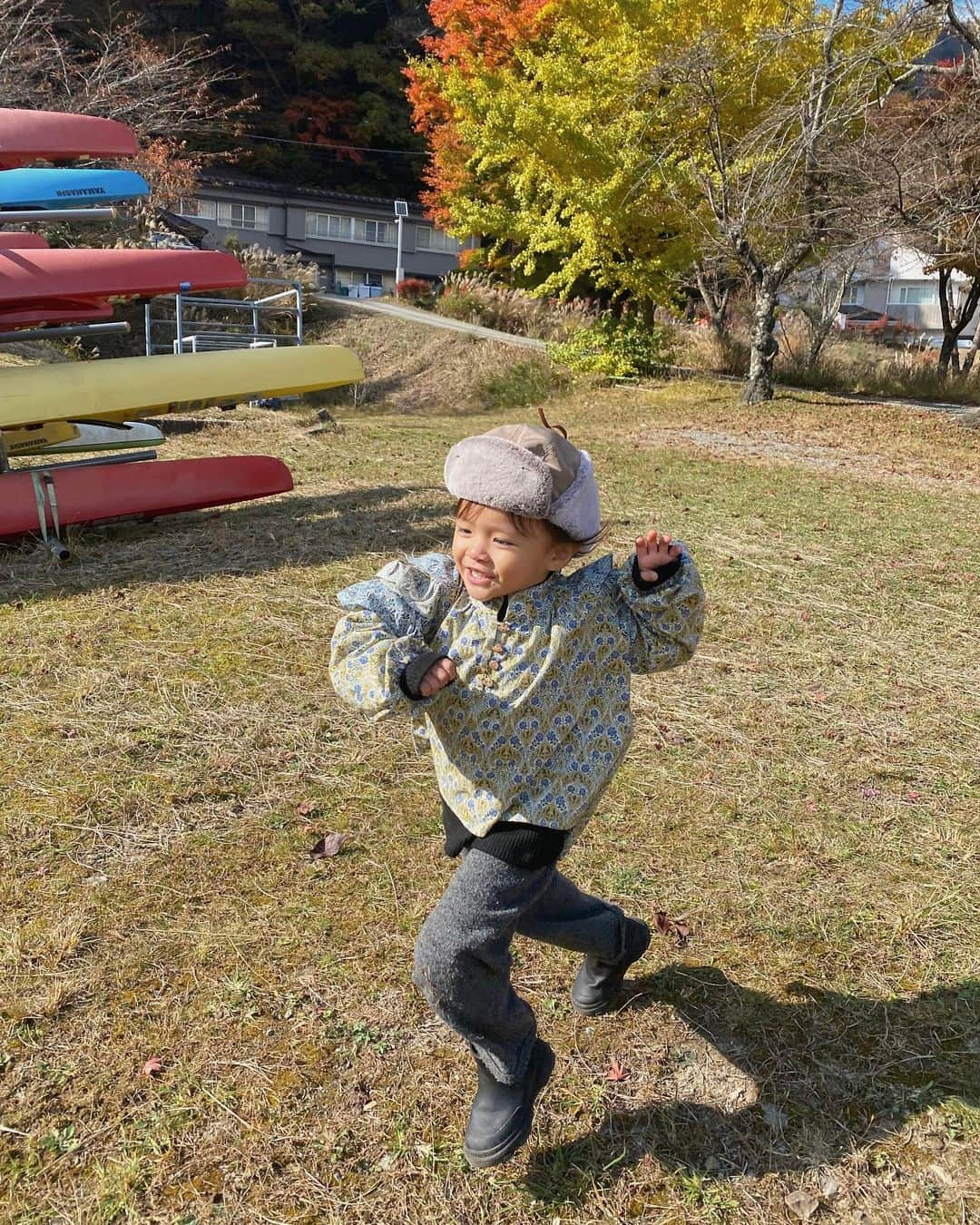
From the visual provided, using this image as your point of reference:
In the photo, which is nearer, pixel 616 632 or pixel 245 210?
pixel 616 632

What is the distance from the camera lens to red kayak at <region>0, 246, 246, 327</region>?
7145mm

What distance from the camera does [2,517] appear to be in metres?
6.45

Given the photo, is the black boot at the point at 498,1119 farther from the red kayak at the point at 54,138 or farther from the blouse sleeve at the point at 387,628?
the red kayak at the point at 54,138

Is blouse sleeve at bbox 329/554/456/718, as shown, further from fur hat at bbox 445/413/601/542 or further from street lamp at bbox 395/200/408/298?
street lamp at bbox 395/200/408/298

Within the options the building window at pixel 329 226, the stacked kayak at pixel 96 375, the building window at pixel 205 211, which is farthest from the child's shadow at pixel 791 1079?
the building window at pixel 329 226

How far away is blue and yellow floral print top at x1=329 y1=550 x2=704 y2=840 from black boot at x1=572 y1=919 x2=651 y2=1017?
2.05ft

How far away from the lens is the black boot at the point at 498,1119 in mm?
2146

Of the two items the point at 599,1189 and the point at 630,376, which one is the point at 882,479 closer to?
the point at 630,376

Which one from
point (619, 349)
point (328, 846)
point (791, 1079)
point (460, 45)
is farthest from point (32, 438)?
point (460, 45)

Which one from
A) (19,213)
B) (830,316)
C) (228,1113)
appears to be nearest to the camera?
(228,1113)

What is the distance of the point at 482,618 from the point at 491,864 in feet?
1.67

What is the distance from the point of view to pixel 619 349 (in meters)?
18.0

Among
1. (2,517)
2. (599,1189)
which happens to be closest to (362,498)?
(2,517)

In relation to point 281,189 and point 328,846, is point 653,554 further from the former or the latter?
point 281,189
